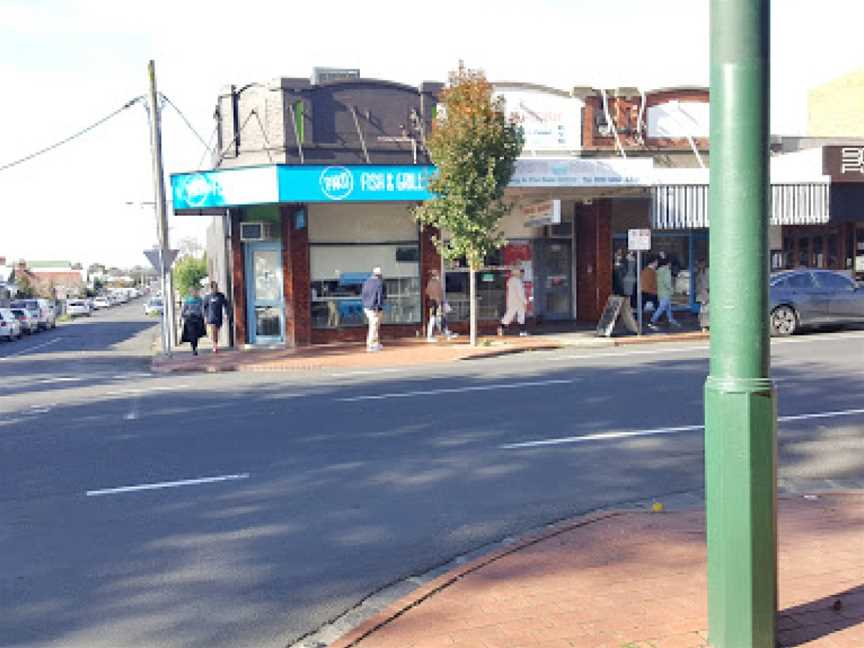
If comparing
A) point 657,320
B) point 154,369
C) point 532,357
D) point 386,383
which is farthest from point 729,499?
point 657,320

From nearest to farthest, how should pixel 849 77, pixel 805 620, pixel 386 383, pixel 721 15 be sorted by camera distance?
pixel 721 15 → pixel 805 620 → pixel 386 383 → pixel 849 77

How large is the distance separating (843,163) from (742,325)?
20.1 metres

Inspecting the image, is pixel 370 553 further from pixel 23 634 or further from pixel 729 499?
pixel 729 499

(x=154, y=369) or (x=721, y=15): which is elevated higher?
(x=721, y=15)

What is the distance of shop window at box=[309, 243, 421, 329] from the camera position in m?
20.2

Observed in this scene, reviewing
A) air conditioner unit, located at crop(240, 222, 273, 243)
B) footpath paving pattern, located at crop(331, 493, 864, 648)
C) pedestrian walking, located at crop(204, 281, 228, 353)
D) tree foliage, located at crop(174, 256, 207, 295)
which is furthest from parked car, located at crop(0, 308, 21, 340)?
footpath paving pattern, located at crop(331, 493, 864, 648)

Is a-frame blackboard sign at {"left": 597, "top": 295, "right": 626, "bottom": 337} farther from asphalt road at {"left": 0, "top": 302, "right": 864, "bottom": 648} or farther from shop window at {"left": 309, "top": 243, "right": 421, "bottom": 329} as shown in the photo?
asphalt road at {"left": 0, "top": 302, "right": 864, "bottom": 648}

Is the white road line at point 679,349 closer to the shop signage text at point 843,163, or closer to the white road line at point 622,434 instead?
the shop signage text at point 843,163

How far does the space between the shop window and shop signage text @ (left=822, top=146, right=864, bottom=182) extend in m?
10.8

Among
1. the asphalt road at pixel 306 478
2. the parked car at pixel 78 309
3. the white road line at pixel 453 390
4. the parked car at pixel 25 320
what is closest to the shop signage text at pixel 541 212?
the asphalt road at pixel 306 478

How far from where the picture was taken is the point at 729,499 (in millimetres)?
3520

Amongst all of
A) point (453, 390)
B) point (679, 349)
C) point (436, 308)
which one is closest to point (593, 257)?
point (436, 308)

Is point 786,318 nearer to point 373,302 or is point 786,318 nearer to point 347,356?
point 373,302

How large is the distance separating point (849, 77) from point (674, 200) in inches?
1000
